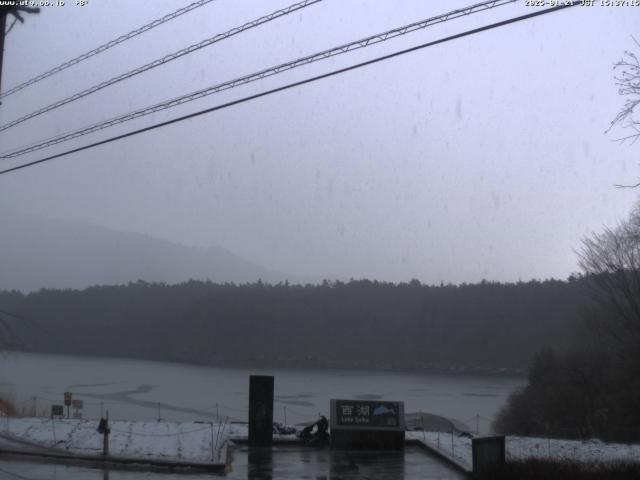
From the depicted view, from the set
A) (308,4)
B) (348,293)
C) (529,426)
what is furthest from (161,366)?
(308,4)

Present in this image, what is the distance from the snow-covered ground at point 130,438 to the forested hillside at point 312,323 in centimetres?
4036

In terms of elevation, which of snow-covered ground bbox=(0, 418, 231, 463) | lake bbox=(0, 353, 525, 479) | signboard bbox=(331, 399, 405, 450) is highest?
signboard bbox=(331, 399, 405, 450)

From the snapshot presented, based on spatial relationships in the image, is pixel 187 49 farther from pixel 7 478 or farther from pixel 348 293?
pixel 348 293

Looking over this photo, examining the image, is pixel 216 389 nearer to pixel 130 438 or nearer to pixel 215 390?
pixel 215 390

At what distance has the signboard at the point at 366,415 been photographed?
1841cm

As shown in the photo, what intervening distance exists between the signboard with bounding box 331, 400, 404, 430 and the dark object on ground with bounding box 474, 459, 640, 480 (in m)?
5.09

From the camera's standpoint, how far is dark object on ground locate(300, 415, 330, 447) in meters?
18.7

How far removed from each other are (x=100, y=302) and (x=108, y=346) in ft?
17.8

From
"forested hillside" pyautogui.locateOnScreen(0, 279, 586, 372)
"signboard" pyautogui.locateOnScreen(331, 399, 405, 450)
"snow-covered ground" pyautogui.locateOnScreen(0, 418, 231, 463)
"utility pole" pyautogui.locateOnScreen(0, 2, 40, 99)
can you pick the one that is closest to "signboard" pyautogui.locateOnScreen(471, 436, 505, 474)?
"signboard" pyautogui.locateOnScreen(331, 399, 405, 450)

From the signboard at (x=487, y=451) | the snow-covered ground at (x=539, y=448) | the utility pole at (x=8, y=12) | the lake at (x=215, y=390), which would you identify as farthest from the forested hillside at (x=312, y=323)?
the utility pole at (x=8, y=12)

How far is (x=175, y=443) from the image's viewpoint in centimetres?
1812

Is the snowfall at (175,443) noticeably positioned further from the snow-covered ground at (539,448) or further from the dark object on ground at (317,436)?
the dark object on ground at (317,436)

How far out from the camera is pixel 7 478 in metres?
13.2

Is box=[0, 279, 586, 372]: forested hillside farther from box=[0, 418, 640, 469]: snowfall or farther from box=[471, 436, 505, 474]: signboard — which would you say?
box=[471, 436, 505, 474]: signboard
